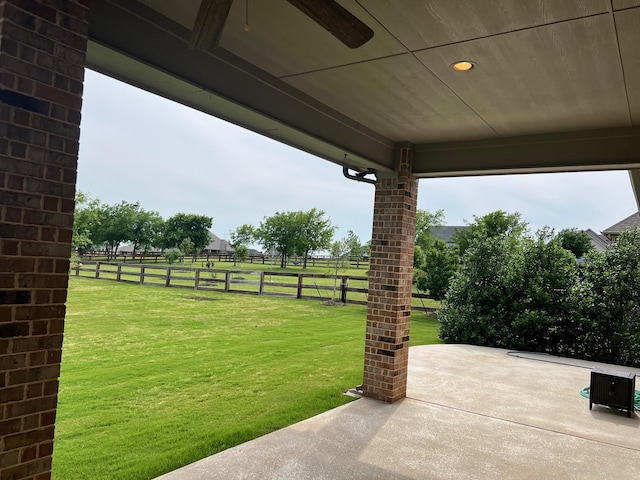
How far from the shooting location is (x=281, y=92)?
3.18m

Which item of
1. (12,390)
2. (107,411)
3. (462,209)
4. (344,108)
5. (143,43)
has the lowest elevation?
(107,411)

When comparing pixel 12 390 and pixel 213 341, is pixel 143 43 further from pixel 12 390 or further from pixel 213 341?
pixel 213 341

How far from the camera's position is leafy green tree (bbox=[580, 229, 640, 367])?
24.0ft

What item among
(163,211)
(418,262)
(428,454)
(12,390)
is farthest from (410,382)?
(163,211)

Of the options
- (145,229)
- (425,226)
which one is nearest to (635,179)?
(425,226)

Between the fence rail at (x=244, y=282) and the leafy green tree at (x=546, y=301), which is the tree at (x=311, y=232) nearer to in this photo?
the fence rail at (x=244, y=282)

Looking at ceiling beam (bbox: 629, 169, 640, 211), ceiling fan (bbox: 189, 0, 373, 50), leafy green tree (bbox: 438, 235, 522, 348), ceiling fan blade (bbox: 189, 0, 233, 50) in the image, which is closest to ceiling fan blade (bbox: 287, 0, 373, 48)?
ceiling fan (bbox: 189, 0, 373, 50)

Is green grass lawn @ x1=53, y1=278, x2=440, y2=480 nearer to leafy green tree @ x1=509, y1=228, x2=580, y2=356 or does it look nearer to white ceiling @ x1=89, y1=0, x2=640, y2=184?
leafy green tree @ x1=509, y1=228, x2=580, y2=356

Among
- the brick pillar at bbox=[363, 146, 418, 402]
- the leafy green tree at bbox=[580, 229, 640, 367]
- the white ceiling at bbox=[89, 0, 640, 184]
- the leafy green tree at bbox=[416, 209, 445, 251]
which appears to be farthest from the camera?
the leafy green tree at bbox=[416, 209, 445, 251]

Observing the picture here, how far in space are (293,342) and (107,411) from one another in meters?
3.67

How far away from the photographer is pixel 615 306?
745 centimetres

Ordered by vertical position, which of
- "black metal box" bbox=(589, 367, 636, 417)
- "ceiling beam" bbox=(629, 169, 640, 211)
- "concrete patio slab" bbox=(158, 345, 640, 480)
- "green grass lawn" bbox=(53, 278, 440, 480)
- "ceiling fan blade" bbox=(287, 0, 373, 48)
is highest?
"ceiling beam" bbox=(629, 169, 640, 211)

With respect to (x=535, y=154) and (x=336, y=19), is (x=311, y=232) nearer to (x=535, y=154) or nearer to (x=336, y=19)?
(x=535, y=154)

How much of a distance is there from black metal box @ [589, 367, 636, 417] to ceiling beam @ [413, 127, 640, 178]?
91.4 inches
